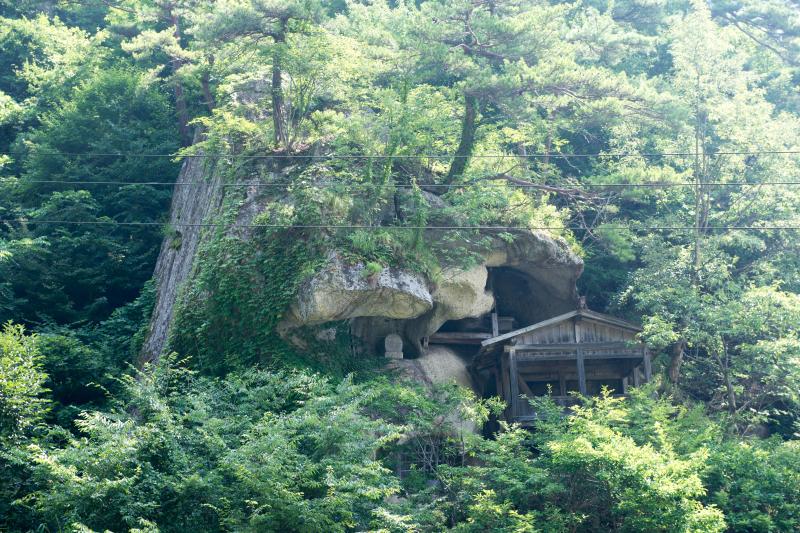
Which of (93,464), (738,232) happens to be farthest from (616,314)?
(93,464)

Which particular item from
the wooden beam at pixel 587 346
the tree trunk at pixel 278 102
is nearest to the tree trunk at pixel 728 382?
the wooden beam at pixel 587 346

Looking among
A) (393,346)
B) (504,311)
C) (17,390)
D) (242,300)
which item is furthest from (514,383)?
(17,390)

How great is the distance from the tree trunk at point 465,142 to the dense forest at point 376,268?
2.1 inches

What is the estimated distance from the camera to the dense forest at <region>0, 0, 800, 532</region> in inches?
519

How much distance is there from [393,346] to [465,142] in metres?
5.21

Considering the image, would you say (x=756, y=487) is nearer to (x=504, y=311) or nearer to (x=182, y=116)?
(x=504, y=311)

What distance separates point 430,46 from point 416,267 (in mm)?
5151

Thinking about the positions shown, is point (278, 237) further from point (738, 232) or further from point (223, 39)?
point (738, 232)

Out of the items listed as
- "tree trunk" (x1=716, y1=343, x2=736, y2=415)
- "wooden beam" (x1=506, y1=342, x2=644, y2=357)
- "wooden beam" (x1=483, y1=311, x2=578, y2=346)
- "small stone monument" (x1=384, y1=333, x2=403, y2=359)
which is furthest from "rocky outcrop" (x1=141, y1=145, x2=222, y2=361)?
"tree trunk" (x1=716, y1=343, x2=736, y2=415)

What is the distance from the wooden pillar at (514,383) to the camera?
1917cm

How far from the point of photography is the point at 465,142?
67.2 feet

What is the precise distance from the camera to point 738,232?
21703 millimetres

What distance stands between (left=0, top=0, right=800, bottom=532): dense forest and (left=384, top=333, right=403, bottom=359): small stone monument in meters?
0.43

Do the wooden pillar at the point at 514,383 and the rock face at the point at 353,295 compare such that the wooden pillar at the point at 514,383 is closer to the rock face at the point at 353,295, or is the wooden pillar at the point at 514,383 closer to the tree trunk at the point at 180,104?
the rock face at the point at 353,295
